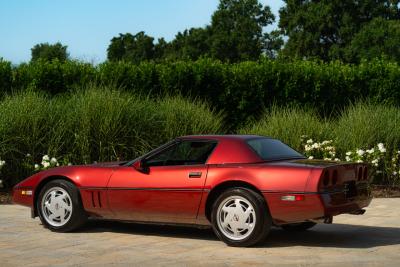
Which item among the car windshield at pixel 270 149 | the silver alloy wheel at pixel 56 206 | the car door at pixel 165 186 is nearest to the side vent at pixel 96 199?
the car door at pixel 165 186

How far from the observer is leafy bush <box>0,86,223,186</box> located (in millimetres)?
13398

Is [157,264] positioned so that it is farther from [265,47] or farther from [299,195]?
[265,47]

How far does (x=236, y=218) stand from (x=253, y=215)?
204 mm

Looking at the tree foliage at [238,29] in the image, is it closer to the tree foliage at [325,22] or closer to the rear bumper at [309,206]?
the tree foliage at [325,22]

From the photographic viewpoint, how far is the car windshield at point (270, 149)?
8094mm

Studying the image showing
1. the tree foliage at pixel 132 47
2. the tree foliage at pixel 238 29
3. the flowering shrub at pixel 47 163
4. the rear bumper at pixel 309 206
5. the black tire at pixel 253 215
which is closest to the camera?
the rear bumper at pixel 309 206

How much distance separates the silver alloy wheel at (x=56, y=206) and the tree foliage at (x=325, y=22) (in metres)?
50.1

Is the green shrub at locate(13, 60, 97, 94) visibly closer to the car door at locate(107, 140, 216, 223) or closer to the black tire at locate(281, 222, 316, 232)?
the car door at locate(107, 140, 216, 223)

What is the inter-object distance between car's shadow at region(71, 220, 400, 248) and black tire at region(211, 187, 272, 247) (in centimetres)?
27

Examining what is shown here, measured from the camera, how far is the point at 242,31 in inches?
2613

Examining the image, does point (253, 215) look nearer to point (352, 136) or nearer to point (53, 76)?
point (352, 136)

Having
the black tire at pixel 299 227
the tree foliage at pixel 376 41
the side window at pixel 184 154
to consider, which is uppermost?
the tree foliage at pixel 376 41

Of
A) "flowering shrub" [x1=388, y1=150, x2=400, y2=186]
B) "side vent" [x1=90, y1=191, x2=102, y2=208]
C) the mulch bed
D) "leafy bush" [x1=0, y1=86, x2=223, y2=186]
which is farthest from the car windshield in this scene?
"flowering shrub" [x1=388, y1=150, x2=400, y2=186]

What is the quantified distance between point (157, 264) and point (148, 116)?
319 inches
